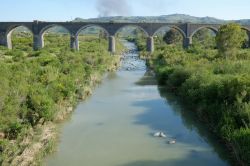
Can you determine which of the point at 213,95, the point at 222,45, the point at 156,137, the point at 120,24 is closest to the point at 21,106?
the point at 156,137

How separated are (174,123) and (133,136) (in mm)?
2903

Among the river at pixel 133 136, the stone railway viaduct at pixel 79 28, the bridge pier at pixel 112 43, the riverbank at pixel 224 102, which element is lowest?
the river at pixel 133 136

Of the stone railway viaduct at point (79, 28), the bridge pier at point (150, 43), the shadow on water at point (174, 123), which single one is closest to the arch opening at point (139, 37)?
the stone railway viaduct at point (79, 28)

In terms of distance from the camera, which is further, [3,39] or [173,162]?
[3,39]

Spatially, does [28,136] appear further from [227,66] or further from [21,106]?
[227,66]

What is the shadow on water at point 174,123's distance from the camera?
13423 mm

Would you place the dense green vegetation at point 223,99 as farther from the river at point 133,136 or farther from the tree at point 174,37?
the tree at point 174,37

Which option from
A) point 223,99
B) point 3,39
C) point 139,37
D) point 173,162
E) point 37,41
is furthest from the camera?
point 139,37

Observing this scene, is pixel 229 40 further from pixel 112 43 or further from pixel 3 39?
pixel 3 39

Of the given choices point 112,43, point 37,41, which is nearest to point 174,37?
point 112,43

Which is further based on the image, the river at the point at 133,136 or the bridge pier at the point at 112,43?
the bridge pier at the point at 112,43

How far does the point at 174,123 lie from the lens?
695 inches

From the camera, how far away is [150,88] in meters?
27.5

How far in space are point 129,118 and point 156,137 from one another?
11.1 feet
